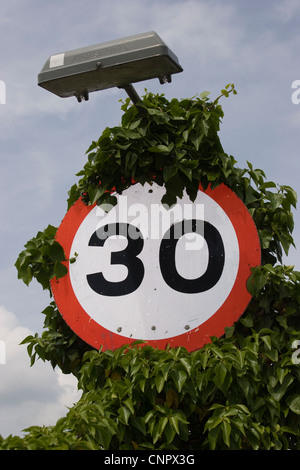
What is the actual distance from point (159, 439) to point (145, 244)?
1037 mm

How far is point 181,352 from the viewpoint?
3.25m

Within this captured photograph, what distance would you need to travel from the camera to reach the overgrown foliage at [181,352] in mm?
3053

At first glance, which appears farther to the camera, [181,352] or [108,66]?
[181,352]

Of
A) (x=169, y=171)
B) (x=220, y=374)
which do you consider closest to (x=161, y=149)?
(x=169, y=171)

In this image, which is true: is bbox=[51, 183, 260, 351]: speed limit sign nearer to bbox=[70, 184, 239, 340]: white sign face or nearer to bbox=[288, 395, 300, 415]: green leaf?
bbox=[70, 184, 239, 340]: white sign face

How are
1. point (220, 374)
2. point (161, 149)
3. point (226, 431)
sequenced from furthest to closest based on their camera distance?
point (161, 149), point (220, 374), point (226, 431)

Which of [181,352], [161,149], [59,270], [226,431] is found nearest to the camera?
[226,431]

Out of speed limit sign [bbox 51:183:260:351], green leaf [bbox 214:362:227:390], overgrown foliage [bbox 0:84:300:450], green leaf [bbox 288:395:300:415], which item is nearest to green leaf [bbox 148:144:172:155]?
overgrown foliage [bbox 0:84:300:450]

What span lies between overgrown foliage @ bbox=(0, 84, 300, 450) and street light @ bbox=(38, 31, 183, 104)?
1.33 ft

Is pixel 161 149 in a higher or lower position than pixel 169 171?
higher

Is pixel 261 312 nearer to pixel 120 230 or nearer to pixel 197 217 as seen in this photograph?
pixel 197 217

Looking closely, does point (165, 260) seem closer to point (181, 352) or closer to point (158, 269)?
point (158, 269)

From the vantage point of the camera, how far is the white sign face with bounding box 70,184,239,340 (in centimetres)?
345

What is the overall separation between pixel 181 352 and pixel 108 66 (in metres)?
1.45
